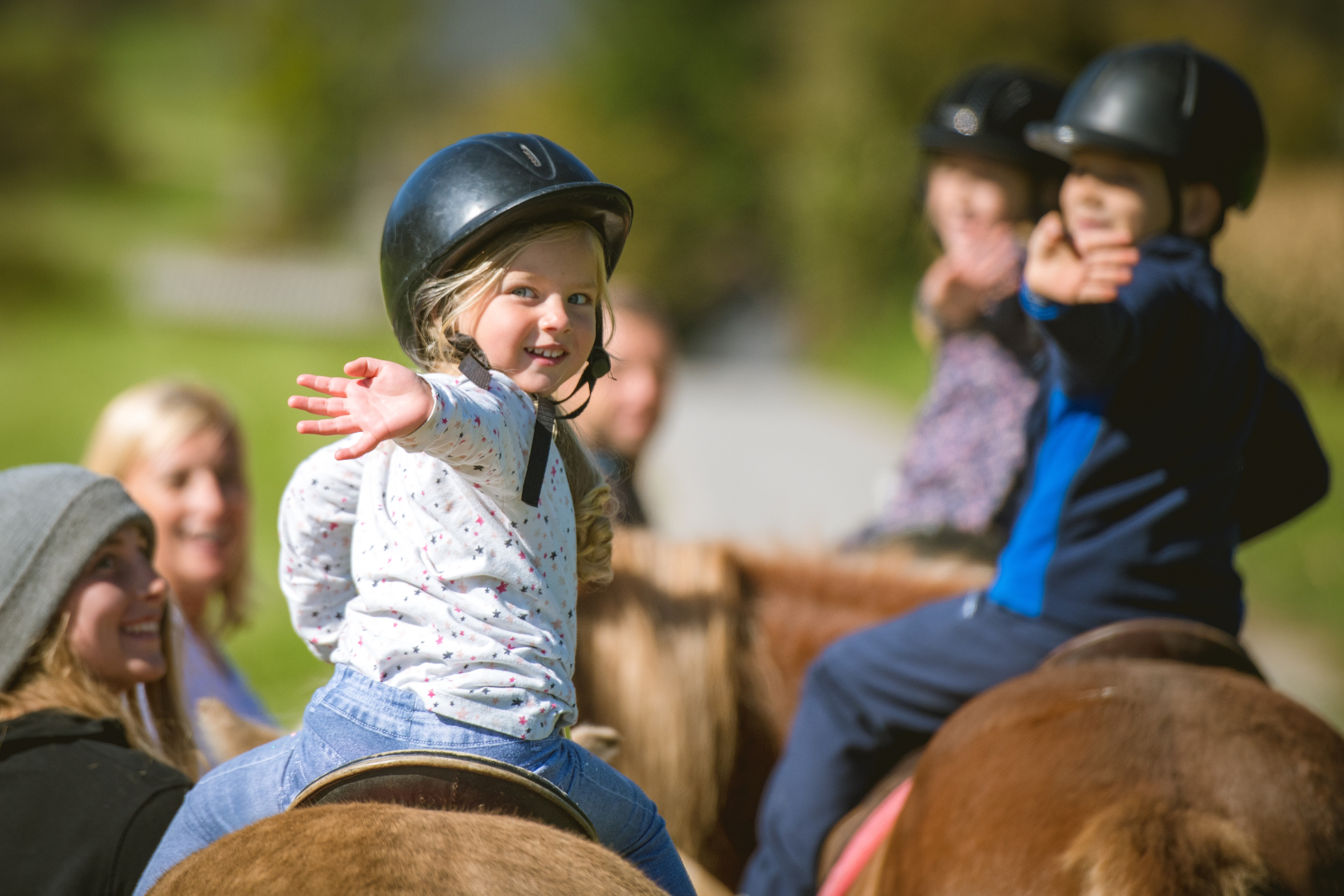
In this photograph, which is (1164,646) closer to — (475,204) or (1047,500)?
(1047,500)

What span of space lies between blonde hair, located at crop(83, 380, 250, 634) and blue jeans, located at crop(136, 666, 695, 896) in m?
1.79

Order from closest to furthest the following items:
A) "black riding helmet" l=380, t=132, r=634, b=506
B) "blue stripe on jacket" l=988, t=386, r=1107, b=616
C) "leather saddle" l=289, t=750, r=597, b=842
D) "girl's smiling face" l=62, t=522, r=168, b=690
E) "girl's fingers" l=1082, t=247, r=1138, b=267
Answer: "leather saddle" l=289, t=750, r=597, b=842
"black riding helmet" l=380, t=132, r=634, b=506
"girl's fingers" l=1082, t=247, r=1138, b=267
"girl's smiling face" l=62, t=522, r=168, b=690
"blue stripe on jacket" l=988, t=386, r=1107, b=616

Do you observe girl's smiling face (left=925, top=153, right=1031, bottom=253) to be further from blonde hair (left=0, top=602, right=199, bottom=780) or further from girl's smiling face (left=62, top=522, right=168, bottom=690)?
blonde hair (left=0, top=602, right=199, bottom=780)

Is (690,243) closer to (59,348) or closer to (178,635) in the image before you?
(59,348)

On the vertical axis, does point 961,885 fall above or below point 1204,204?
below

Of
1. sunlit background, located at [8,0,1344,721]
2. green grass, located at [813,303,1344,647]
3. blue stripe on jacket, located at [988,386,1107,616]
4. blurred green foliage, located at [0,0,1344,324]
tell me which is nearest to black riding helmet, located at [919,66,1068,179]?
sunlit background, located at [8,0,1344,721]

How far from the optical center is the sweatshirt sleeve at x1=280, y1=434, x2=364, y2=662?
5.09 feet

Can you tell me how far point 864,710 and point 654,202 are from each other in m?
20.1

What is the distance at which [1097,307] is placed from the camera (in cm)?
191

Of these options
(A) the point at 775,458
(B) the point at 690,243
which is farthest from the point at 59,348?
(A) the point at 775,458

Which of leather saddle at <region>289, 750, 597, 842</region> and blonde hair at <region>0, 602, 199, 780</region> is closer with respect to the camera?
leather saddle at <region>289, 750, 597, 842</region>

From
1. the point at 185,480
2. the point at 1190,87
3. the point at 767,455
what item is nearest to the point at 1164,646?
the point at 1190,87

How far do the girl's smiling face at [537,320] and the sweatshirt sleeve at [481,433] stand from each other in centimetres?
4

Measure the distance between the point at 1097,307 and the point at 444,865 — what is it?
1.41 m
